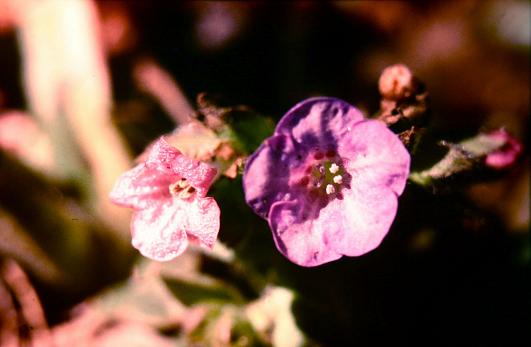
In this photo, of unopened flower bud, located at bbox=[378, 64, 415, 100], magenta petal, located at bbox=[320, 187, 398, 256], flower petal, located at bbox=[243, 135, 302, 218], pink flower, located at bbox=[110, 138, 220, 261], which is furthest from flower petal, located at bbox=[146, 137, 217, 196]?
unopened flower bud, located at bbox=[378, 64, 415, 100]

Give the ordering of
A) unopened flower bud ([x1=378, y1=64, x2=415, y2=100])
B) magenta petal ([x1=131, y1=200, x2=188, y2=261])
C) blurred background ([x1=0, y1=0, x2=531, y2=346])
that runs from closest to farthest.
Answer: magenta petal ([x1=131, y1=200, x2=188, y2=261]) < unopened flower bud ([x1=378, y1=64, x2=415, y2=100]) < blurred background ([x1=0, y1=0, x2=531, y2=346])

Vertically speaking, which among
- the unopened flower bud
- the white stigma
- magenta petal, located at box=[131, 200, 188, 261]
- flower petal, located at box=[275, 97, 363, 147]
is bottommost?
magenta petal, located at box=[131, 200, 188, 261]

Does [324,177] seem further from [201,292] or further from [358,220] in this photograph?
[201,292]

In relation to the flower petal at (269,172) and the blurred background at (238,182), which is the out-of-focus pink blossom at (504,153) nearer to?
the blurred background at (238,182)

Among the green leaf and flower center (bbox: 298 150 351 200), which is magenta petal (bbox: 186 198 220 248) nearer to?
flower center (bbox: 298 150 351 200)

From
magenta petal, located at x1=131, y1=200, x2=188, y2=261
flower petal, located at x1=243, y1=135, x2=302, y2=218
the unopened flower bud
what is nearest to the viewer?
flower petal, located at x1=243, y1=135, x2=302, y2=218

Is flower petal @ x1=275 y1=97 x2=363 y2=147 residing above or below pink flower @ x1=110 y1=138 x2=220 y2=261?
above

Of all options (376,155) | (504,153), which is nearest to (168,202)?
(376,155)

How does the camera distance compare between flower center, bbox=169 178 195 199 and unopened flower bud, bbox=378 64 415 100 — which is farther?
unopened flower bud, bbox=378 64 415 100

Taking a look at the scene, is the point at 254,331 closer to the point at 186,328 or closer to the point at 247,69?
the point at 186,328
